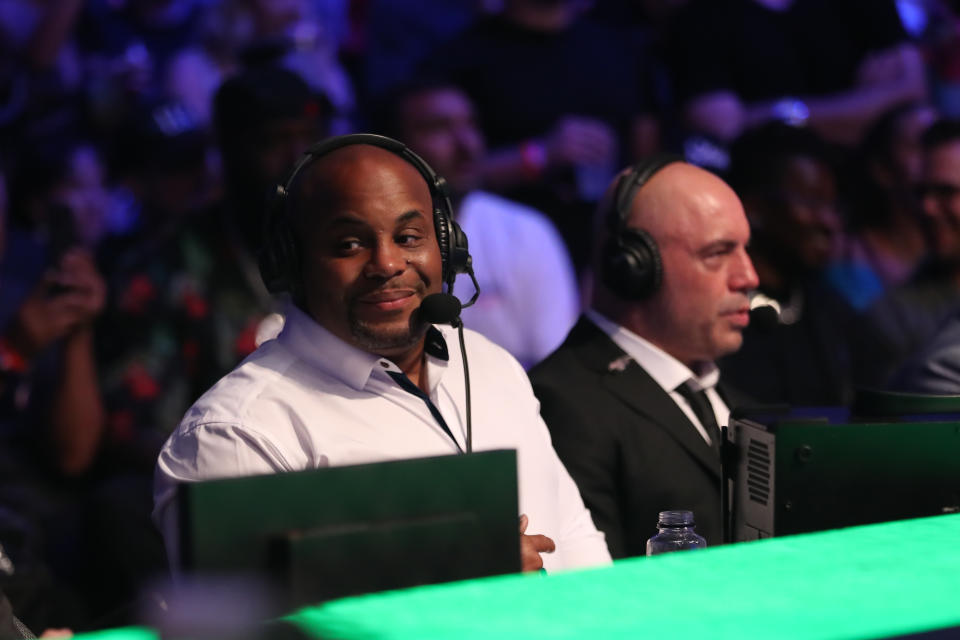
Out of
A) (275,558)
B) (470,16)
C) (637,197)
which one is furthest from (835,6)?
(275,558)

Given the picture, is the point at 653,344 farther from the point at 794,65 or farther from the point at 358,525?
the point at 794,65

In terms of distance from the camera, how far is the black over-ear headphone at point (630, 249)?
2.42 meters

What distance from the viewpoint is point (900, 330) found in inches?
151

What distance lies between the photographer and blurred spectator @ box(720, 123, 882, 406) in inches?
137

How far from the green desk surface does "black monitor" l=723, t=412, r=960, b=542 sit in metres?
0.27

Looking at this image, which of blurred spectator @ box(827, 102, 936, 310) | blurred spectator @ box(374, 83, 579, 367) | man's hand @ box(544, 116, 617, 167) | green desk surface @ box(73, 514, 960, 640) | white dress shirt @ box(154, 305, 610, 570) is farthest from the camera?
blurred spectator @ box(827, 102, 936, 310)

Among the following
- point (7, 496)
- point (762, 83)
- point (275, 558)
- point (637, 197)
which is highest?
point (762, 83)

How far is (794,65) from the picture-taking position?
4.62 m

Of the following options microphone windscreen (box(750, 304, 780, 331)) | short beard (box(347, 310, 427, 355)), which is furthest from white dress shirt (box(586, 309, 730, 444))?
short beard (box(347, 310, 427, 355))

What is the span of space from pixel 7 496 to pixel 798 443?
1.72 m

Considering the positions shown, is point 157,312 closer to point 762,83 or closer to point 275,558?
point 275,558

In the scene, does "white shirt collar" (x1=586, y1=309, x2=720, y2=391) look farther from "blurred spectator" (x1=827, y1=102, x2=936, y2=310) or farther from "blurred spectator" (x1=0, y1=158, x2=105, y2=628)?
"blurred spectator" (x1=827, y1=102, x2=936, y2=310)

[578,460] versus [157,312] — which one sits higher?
[157,312]

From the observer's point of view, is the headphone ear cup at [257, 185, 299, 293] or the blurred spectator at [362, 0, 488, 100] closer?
the headphone ear cup at [257, 185, 299, 293]
